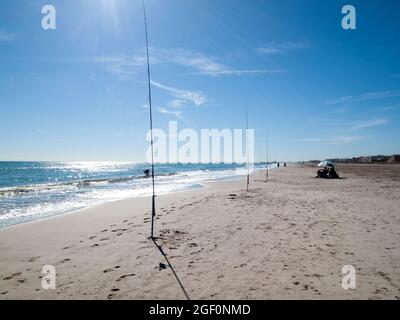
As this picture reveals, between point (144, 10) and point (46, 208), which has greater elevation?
point (144, 10)

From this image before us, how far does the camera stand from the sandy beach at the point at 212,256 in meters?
4.68

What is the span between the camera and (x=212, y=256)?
6184mm

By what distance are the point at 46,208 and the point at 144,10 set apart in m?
11.9

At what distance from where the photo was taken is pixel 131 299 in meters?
4.42

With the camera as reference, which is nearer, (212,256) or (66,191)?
(212,256)

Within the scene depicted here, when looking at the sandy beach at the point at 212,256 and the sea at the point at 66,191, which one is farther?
the sea at the point at 66,191

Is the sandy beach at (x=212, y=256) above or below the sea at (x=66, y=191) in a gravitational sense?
above

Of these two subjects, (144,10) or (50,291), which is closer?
(50,291)

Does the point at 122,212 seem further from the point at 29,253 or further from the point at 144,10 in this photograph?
the point at 144,10

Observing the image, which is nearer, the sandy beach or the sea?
the sandy beach

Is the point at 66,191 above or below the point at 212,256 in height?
below

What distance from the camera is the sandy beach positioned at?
184 inches

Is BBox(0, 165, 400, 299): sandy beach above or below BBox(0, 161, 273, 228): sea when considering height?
above
